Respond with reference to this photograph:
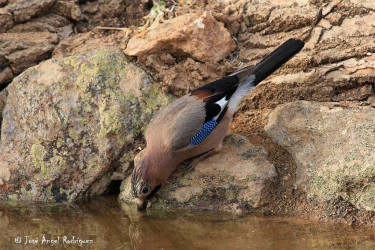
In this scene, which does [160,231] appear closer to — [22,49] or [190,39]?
[190,39]

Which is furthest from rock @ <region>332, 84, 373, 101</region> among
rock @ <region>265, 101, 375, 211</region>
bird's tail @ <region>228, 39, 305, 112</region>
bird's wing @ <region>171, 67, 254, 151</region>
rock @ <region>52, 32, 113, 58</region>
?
rock @ <region>52, 32, 113, 58</region>

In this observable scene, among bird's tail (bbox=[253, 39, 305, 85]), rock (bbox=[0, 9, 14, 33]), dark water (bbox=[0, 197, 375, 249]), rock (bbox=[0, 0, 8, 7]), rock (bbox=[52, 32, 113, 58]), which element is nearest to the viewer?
dark water (bbox=[0, 197, 375, 249])

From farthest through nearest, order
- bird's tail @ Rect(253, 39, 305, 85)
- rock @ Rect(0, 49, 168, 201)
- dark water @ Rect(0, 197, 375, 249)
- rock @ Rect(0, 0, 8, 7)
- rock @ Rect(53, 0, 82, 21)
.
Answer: rock @ Rect(53, 0, 82, 21)
rock @ Rect(0, 0, 8, 7)
rock @ Rect(0, 49, 168, 201)
bird's tail @ Rect(253, 39, 305, 85)
dark water @ Rect(0, 197, 375, 249)

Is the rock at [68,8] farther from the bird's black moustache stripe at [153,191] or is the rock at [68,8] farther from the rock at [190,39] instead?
the bird's black moustache stripe at [153,191]

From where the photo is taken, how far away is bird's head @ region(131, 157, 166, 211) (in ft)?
18.4

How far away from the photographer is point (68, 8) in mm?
8008

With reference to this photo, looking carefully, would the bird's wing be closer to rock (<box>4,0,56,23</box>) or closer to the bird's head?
the bird's head

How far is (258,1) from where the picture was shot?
730cm

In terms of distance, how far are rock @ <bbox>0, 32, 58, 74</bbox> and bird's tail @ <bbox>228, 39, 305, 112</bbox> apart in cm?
293

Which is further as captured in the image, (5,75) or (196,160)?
(5,75)

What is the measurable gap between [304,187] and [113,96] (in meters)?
2.51

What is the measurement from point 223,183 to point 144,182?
826 millimetres

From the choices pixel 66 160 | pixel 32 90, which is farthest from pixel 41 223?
pixel 32 90

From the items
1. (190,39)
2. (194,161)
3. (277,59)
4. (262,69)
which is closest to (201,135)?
(194,161)
